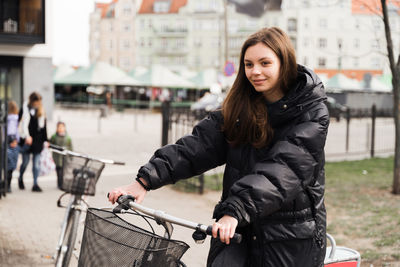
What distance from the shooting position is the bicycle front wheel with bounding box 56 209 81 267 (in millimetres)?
4672

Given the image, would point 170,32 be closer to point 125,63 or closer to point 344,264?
point 125,63

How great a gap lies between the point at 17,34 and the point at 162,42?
57.9m

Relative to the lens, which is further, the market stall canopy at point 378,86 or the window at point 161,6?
the window at point 161,6

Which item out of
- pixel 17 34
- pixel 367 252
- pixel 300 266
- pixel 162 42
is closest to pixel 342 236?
pixel 367 252

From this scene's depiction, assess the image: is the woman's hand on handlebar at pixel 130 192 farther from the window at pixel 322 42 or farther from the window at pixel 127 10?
the window at pixel 127 10

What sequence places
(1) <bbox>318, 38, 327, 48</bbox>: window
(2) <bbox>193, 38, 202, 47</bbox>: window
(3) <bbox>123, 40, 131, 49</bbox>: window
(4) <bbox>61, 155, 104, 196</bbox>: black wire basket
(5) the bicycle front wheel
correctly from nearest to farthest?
(5) the bicycle front wheel → (4) <bbox>61, 155, 104, 196</bbox>: black wire basket → (1) <bbox>318, 38, 327, 48</bbox>: window → (2) <bbox>193, 38, 202, 47</bbox>: window → (3) <bbox>123, 40, 131, 49</bbox>: window

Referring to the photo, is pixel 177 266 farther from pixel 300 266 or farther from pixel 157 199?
pixel 157 199

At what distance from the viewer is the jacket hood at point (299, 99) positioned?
95.6 inches

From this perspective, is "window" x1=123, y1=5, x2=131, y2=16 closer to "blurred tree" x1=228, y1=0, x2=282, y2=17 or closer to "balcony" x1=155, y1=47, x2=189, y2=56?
"balcony" x1=155, y1=47, x2=189, y2=56

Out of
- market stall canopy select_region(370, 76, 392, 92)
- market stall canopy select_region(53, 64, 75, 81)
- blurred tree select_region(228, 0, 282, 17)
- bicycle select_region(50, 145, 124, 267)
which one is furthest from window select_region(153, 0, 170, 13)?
bicycle select_region(50, 145, 124, 267)

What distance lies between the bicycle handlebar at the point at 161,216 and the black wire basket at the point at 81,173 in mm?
2417

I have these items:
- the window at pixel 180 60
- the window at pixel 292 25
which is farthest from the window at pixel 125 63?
the window at pixel 292 25

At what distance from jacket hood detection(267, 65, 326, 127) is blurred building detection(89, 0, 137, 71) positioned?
279 feet

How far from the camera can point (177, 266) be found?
2178mm
